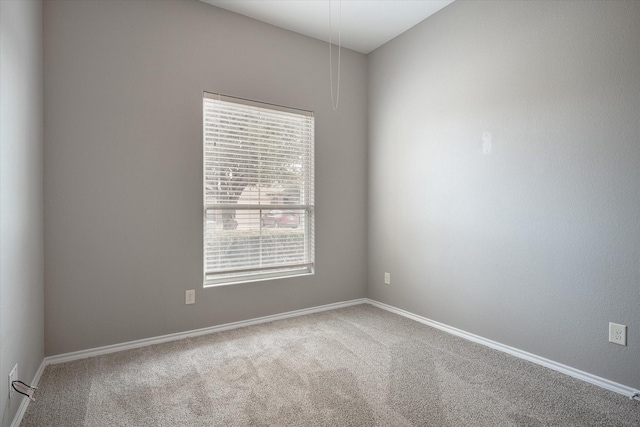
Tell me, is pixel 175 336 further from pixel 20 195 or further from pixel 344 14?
pixel 344 14

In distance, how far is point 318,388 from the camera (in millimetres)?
2014

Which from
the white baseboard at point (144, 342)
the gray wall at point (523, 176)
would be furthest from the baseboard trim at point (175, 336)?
the gray wall at point (523, 176)

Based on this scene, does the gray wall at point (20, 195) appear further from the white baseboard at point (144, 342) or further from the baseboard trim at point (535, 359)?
the baseboard trim at point (535, 359)

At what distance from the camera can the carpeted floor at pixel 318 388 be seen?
173 cm

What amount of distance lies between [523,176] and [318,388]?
6.72 feet

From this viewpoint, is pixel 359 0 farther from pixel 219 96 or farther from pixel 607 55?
pixel 607 55

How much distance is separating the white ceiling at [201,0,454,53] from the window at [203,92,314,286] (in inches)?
31.4

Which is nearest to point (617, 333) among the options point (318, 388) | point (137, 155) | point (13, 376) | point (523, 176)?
point (523, 176)

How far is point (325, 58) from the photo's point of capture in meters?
3.57

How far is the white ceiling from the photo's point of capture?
9.55 ft

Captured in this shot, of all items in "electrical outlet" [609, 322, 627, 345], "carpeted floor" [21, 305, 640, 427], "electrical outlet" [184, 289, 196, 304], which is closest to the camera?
"carpeted floor" [21, 305, 640, 427]

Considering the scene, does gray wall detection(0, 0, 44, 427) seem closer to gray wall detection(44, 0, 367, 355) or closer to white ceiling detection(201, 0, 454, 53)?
gray wall detection(44, 0, 367, 355)

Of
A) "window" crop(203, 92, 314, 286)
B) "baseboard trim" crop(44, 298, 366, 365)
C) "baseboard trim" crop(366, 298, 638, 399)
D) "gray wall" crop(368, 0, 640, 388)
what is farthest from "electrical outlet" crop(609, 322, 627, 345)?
"window" crop(203, 92, 314, 286)

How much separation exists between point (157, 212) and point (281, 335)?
1452mm
